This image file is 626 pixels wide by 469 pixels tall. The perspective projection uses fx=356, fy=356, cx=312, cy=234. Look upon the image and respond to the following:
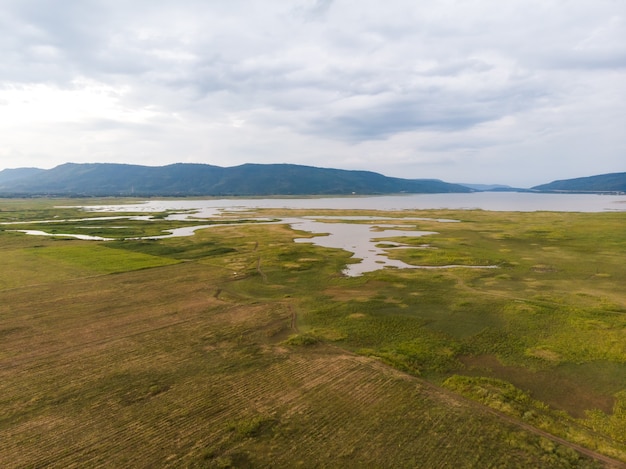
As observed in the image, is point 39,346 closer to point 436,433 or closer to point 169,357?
point 169,357

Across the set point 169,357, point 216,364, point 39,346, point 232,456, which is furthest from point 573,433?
point 39,346

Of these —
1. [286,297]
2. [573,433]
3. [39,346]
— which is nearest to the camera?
→ [573,433]

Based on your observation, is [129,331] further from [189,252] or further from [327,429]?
[189,252]

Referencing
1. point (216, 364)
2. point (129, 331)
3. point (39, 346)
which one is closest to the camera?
point (216, 364)

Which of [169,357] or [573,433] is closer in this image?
[573,433]

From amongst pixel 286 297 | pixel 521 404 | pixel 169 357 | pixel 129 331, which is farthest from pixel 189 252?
pixel 521 404

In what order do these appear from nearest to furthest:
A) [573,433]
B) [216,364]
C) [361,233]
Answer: [573,433] < [216,364] < [361,233]
